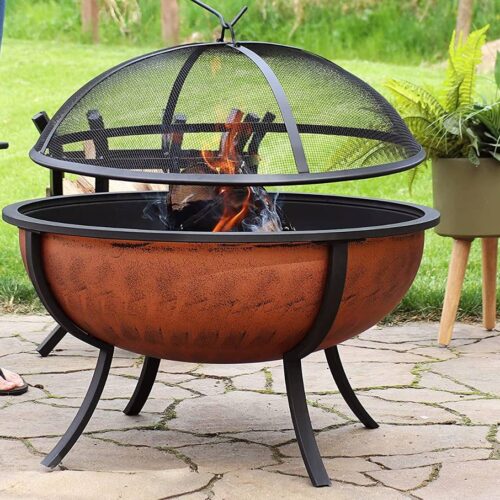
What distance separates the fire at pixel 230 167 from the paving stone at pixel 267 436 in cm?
61

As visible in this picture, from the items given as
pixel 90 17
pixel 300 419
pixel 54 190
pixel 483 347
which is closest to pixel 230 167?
pixel 300 419

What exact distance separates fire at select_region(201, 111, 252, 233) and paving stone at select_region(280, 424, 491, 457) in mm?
658

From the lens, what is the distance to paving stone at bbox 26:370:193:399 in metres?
3.53

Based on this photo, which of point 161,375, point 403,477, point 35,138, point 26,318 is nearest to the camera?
point 403,477

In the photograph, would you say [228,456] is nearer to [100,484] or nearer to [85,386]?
[100,484]

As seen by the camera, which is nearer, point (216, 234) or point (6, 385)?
point (216, 234)

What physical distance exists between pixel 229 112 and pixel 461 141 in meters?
1.38

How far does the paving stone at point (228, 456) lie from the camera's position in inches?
113

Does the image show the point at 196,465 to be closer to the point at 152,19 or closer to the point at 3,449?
the point at 3,449

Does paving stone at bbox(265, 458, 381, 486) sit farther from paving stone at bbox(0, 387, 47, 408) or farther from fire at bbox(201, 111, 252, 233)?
paving stone at bbox(0, 387, 47, 408)

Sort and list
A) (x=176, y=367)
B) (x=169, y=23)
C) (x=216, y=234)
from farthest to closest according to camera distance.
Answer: (x=169, y=23) < (x=176, y=367) < (x=216, y=234)

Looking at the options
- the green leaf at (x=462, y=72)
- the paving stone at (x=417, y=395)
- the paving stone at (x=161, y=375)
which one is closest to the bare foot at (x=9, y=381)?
the paving stone at (x=161, y=375)

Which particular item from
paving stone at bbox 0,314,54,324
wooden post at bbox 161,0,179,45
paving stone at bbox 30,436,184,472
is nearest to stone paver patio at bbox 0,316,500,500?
paving stone at bbox 30,436,184,472

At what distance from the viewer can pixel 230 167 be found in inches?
115
